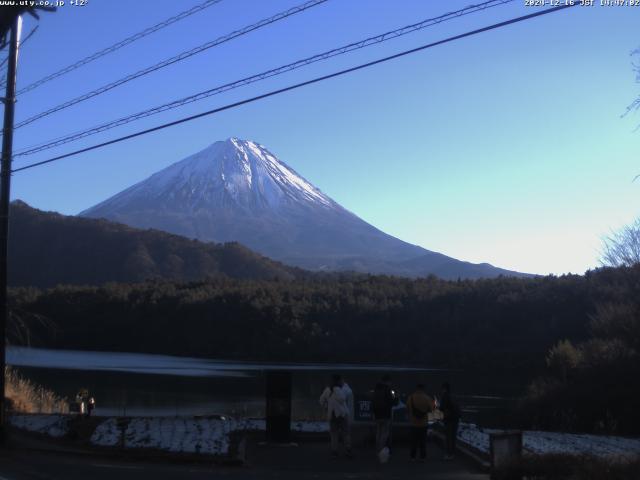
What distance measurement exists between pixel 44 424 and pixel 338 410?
21.9ft

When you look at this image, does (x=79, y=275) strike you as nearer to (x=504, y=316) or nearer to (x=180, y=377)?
(x=504, y=316)

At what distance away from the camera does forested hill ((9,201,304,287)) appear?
120688mm

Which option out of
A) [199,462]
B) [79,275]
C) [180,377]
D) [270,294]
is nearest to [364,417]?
[199,462]

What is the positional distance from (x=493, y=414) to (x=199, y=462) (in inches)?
871

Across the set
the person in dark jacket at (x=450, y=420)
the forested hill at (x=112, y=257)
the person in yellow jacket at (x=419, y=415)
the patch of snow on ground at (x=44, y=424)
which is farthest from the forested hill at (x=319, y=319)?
the person in yellow jacket at (x=419, y=415)

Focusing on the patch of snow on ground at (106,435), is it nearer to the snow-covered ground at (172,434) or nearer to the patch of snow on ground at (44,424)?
the snow-covered ground at (172,434)

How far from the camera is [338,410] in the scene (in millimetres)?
13922

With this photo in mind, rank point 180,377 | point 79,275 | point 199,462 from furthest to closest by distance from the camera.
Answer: point 79,275 < point 180,377 < point 199,462

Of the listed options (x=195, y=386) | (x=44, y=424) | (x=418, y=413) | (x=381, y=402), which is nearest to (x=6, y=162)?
(x=44, y=424)

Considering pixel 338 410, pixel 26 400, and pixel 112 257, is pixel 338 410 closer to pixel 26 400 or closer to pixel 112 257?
pixel 26 400

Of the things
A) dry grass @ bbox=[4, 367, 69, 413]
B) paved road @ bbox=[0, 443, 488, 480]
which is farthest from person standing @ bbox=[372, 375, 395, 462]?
dry grass @ bbox=[4, 367, 69, 413]

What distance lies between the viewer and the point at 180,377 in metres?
49.5

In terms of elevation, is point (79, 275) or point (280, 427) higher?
point (79, 275)

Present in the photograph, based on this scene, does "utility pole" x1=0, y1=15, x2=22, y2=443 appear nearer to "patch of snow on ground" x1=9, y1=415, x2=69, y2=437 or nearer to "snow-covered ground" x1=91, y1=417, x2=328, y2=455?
"patch of snow on ground" x1=9, y1=415, x2=69, y2=437
